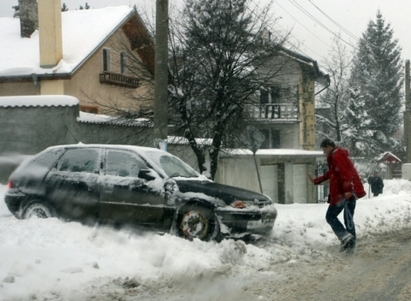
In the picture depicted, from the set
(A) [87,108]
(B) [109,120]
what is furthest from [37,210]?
(A) [87,108]

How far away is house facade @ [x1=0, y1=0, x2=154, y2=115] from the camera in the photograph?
78.7 ft

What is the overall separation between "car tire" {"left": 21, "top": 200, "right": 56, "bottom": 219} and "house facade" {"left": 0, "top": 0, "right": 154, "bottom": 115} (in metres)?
11.4

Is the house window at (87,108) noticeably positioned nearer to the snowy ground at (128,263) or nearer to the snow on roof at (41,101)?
the snow on roof at (41,101)

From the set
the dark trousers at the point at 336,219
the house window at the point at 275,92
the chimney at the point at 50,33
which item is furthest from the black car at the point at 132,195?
the chimney at the point at 50,33

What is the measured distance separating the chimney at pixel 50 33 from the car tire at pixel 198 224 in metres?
16.5

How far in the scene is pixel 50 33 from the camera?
2411 centimetres

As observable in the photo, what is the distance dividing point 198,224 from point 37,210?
2.72 meters

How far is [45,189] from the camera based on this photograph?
32.9 ft

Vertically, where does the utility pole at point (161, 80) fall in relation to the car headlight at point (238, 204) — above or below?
above

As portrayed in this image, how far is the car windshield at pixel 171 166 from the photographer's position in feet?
32.7

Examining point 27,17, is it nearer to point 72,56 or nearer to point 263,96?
point 72,56

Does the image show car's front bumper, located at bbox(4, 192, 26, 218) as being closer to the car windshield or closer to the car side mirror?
the car side mirror

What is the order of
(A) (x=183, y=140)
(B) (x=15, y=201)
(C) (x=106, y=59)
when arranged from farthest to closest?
(C) (x=106, y=59), (A) (x=183, y=140), (B) (x=15, y=201)

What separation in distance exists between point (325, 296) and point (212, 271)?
4.98 feet
